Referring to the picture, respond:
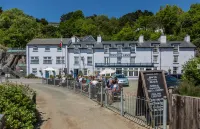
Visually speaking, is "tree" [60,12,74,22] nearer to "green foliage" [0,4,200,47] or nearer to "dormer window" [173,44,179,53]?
"green foliage" [0,4,200,47]

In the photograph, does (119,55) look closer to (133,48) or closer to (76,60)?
(133,48)

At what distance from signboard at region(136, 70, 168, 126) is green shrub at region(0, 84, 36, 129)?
4121mm

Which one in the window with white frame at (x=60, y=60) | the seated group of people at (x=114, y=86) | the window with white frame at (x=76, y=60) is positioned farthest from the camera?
the window with white frame at (x=60, y=60)

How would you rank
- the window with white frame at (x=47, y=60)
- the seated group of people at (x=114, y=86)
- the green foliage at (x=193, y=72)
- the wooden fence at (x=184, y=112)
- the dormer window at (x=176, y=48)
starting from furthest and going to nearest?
1. the window with white frame at (x=47, y=60)
2. the dormer window at (x=176, y=48)
3. the green foliage at (x=193, y=72)
4. the seated group of people at (x=114, y=86)
5. the wooden fence at (x=184, y=112)

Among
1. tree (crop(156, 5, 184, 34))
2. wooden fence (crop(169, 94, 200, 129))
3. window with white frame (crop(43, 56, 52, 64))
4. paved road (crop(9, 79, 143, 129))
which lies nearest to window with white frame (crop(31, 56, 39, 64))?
window with white frame (crop(43, 56, 52, 64))

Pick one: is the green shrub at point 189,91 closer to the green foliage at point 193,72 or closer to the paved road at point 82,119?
the paved road at point 82,119

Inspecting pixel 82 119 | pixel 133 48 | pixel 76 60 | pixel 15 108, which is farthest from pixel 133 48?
pixel 15 108

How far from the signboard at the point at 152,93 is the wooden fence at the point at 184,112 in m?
1.34

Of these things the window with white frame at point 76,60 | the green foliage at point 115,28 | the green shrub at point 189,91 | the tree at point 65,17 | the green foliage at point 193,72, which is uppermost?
the tree at point 65,17

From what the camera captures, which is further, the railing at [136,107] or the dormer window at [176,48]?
the dormer window at [176,48]

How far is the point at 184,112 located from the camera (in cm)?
784

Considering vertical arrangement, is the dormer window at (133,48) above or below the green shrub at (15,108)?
above

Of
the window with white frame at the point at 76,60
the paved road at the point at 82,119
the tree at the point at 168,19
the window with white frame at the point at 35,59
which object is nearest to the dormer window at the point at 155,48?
the window with white frame at the point at 76,60

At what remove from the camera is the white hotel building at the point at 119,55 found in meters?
56.0
